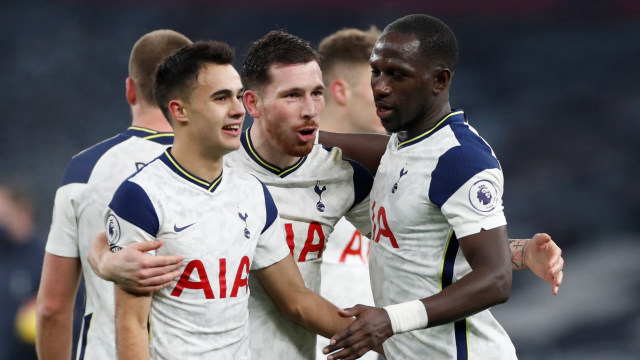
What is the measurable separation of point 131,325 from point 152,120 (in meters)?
1.54

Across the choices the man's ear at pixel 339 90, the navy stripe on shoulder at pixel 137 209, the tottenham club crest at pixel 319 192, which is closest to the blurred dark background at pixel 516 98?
the man's ear at pixel 339 90

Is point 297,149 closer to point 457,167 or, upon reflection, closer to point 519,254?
point 457,167

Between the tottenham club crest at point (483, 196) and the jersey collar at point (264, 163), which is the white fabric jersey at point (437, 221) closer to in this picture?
the tottenham club crest at point (483, 196)

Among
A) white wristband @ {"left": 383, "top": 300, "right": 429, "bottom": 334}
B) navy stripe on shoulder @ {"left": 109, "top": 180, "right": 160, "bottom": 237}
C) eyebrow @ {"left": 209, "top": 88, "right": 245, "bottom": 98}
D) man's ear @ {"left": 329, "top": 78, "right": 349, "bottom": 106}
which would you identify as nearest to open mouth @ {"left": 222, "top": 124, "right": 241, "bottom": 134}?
eyebrow @ {"left": 209, "top": 88, "right": 245, "bottom": 98}

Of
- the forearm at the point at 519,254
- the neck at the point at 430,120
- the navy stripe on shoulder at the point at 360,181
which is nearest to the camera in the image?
the neck at the point at 430,120

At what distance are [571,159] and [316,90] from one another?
546cm

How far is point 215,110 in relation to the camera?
302 centimetres

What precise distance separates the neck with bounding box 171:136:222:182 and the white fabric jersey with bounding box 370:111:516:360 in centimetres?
68

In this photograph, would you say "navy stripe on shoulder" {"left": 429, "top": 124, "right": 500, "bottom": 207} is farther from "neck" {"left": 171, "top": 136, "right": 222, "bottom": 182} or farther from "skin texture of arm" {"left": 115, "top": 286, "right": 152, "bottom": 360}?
"skin texture of arm" {"left": 115, "top": 286, "right": 152, "bottom": 360}

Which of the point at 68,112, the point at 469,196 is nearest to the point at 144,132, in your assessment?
the point at 469,196

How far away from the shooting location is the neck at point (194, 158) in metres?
3.01

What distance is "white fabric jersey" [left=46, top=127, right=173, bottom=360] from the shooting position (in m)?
3.87

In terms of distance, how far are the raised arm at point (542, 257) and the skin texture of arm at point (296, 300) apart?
28.4 inches

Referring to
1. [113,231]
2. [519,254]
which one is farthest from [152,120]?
[519,254]
